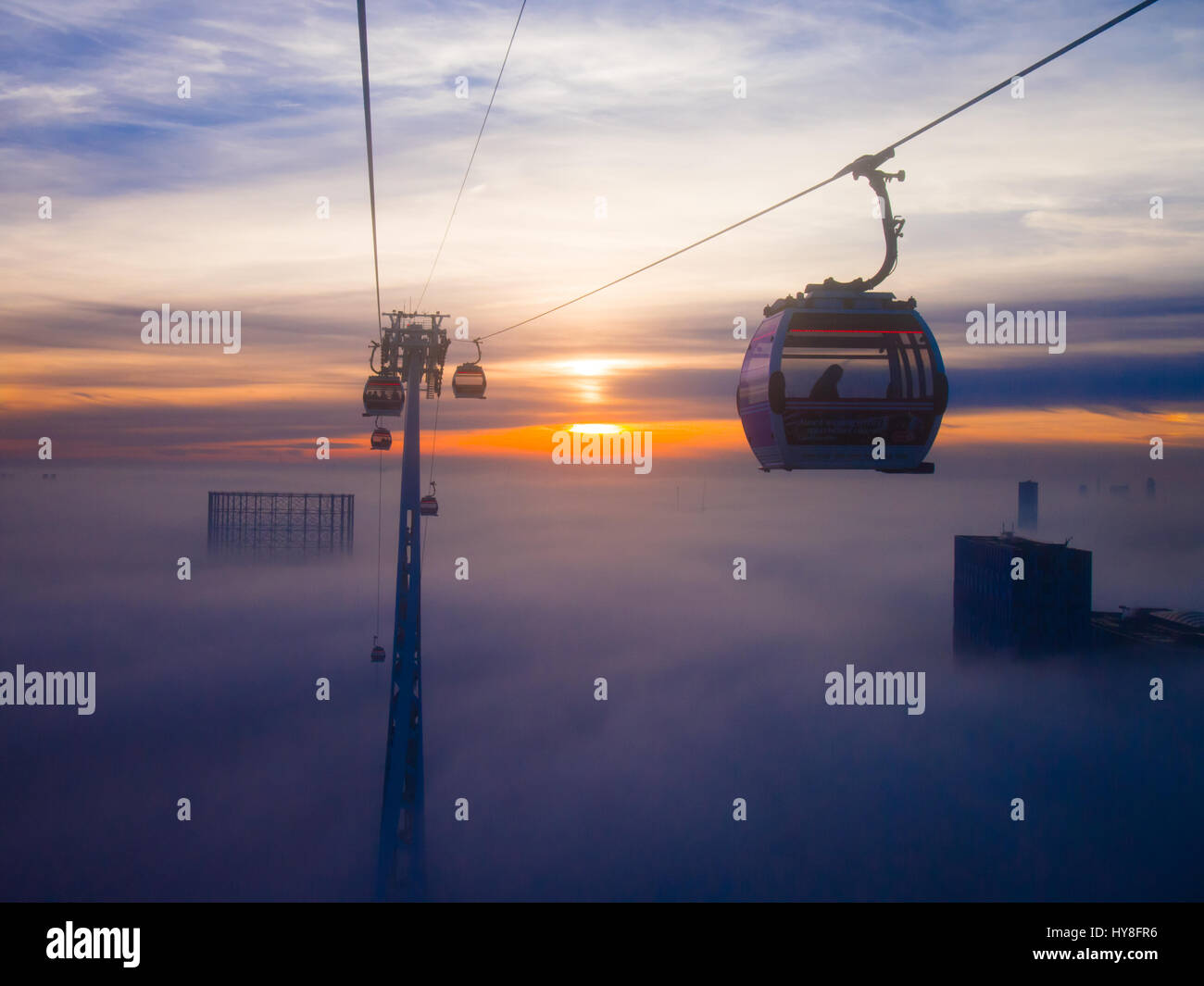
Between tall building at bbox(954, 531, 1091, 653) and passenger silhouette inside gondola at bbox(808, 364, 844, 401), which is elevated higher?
passenger silhouette inside gondola at bbox(808, 364, 844, 401)

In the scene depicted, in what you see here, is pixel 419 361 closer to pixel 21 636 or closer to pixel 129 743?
pixel 129 743

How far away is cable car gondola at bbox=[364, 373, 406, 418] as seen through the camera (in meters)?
17.4

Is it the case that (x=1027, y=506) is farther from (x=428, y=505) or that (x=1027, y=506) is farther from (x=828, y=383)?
(x=828, y=383)

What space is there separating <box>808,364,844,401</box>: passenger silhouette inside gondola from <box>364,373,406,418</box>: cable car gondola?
12138 millimetres

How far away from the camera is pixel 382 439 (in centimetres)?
1958

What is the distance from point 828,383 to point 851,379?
0.22 meters

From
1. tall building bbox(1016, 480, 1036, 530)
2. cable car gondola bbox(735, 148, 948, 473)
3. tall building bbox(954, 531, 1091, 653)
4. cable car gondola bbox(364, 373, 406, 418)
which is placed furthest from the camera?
tall building bbox(1016, 480, 1036, 530)

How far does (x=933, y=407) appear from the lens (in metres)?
7.39

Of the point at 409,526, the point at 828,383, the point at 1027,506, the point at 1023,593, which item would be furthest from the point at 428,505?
the point at 1027,506

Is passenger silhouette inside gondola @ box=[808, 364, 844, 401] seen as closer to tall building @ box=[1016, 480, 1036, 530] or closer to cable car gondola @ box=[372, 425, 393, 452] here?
cable car gondola @ box=[372, 425, 393, 452]

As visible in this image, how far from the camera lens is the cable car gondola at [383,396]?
685 inches

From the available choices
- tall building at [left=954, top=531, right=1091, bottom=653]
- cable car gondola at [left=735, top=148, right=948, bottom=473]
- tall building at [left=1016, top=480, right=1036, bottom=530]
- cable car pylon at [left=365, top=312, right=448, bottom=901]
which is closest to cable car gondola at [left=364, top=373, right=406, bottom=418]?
cable car pylon at [left=365, top=312, right=448, bottom=901]
